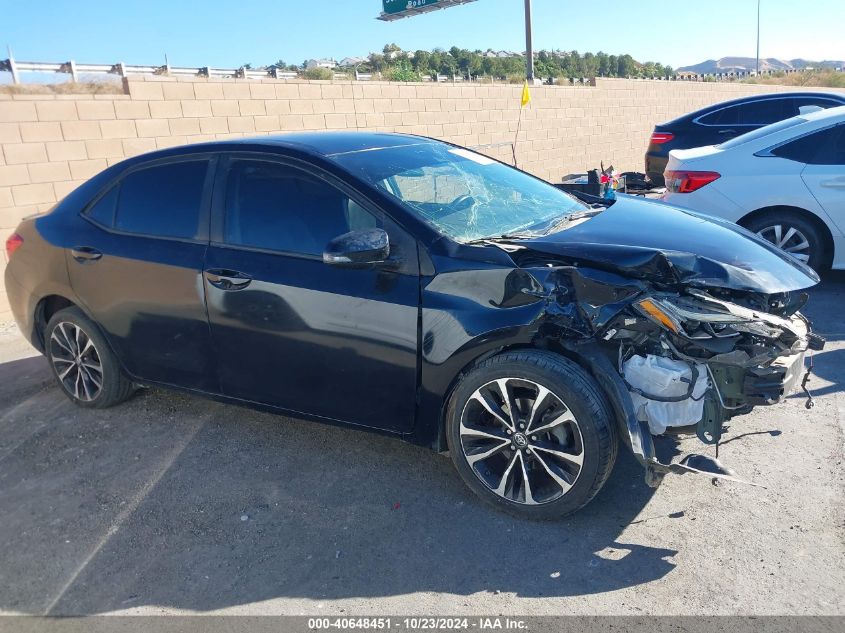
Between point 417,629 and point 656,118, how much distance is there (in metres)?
19.1

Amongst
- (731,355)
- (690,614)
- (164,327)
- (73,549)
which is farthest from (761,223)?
(73,549)

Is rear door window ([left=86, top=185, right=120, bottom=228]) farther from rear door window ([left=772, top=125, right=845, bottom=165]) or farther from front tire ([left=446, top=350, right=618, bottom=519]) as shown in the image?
rear door window ([left=772, top=125, right=845, bottom=165])

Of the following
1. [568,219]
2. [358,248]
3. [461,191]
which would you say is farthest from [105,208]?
[568,219]

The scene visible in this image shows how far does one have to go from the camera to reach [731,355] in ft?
10.2

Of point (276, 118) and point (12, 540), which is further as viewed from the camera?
point (276, 118)

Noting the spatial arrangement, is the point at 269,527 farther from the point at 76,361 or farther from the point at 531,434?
the point at 76,361

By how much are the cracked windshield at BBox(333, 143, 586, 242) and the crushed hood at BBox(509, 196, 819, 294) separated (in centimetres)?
31

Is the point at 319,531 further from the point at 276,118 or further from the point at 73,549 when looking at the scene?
the point at 276,118

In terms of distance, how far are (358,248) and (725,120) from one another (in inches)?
364

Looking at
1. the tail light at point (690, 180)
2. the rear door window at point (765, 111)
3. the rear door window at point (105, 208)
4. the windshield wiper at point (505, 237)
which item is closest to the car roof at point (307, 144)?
the rear door window at point (105, 208)

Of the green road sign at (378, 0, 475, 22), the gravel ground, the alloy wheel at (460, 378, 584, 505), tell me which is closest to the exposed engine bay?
the alloy wheel at (460, 378, 584, 505)

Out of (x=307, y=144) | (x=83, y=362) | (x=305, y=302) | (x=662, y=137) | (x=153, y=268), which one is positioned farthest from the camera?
(x=662, y=137)

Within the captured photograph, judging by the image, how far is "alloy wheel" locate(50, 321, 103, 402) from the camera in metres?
4.64

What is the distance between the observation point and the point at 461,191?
4.07 meters
